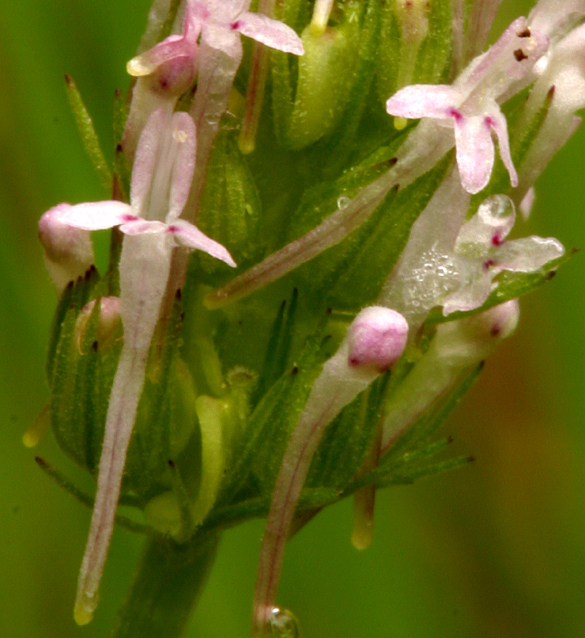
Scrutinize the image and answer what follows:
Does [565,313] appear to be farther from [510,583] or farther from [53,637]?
[53,637]

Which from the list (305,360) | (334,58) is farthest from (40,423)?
(334,58)

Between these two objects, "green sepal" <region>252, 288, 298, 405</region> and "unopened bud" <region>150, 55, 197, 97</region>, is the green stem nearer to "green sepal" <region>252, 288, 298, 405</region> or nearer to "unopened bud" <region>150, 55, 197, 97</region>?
"green sepal" <region>252, 288, 298, 405</region>

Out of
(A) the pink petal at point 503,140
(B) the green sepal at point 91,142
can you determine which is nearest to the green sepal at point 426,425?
(A) the pink petal at point 503,140

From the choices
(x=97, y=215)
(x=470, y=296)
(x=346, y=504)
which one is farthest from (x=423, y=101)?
(x=346, y=504)

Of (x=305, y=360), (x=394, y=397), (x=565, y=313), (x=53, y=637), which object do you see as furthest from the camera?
(x=565, y=313)

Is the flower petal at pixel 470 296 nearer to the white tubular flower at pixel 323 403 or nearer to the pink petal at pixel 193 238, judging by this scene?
the white tubular flower at pixel 323 403

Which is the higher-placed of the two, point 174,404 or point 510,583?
point 510,583

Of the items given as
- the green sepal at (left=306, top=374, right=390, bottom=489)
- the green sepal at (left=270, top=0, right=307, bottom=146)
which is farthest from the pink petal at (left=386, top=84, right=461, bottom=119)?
the green sepal at (left=306, top=374, right=390, bottom=489)
